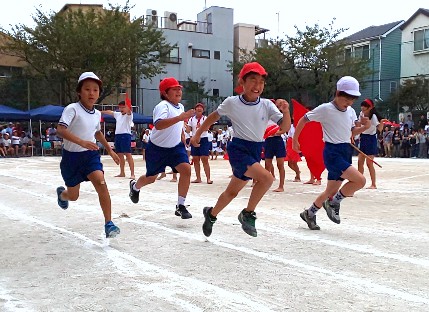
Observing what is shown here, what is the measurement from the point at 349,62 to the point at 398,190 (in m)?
30.3

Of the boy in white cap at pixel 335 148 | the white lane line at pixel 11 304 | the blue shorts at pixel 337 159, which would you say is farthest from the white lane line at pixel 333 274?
the white lane line at pixel 11 304

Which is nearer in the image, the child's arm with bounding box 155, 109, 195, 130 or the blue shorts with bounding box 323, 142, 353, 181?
the child's arm with bounding box 155, 109, 195, 130

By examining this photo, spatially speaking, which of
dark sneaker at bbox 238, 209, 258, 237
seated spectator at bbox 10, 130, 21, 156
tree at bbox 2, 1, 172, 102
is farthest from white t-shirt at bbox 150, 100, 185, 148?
tree at bbox 2, 1, 172, 102

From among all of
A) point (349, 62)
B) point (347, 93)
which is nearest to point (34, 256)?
point (347, 93)

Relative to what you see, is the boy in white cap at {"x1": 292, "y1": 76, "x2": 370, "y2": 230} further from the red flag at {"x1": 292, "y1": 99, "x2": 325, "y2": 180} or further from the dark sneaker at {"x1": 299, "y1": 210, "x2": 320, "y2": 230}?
the red flag at {"x1": 292, "y1": 99, "x2": 325, "y2": 180}

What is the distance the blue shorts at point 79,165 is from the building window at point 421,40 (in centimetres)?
3674

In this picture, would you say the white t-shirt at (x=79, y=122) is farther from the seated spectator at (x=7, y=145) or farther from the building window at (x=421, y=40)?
the building window at (x=421, y=40)

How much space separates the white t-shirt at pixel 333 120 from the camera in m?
6.27

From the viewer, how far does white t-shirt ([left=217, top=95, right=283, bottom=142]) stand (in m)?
5.36

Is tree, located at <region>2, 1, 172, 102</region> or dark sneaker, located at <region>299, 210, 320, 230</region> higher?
tree, located at <region>2, 1, 172, 102</region>

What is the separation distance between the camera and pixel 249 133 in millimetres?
5398

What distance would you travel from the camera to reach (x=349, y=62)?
128 ft

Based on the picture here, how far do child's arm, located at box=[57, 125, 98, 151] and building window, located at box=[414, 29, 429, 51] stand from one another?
3701 centimetres

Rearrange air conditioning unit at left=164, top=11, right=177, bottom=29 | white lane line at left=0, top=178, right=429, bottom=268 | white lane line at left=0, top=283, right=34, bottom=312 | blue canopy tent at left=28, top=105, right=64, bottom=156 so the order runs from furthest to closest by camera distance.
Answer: air conditioning unit at left=164, top=11, right=177, bottom=29
blue canopy tent at left=28, top=105, right=64, bottom=156
white lane line at left=0, top=178, right=429, bottom=268
white lane line at left=0, top=283, right=34, bottom=312
